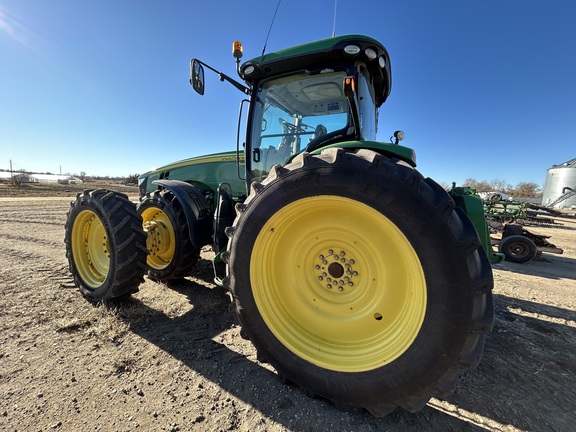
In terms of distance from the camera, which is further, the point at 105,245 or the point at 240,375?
the point at 105,245

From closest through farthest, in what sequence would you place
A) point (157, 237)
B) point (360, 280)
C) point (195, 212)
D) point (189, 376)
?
point (360, 280) < point (189, 376) < point (195, 212) < point (157, 237)

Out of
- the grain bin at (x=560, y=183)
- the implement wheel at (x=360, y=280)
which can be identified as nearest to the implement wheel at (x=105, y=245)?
the implement wheel at (x=360, y=280)

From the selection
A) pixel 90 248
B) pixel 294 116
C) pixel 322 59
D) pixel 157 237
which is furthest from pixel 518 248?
pixel 90 248

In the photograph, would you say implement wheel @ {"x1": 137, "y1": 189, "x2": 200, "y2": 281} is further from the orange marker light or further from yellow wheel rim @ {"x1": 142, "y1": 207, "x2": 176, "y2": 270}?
the orange marker light

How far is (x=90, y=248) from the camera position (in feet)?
9.85

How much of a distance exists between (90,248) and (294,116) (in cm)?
259

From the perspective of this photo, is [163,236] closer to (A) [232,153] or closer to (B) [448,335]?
(A) [232,153]

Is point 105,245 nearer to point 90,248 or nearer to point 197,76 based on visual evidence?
point 90,248

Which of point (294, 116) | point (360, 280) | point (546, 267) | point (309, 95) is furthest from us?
point (546, 267)

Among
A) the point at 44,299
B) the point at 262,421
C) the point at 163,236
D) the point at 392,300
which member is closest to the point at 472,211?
the point at 392,300

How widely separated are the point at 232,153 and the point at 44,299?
103 inches

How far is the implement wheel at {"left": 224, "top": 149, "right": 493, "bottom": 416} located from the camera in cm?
138

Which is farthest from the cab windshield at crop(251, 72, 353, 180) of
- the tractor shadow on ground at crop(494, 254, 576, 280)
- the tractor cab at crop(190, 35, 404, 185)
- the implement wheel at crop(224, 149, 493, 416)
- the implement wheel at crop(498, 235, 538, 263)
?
the implement wheel at crop(498, 235, 538, 263)

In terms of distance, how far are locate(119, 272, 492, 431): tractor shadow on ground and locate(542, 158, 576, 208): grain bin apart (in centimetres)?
3582
